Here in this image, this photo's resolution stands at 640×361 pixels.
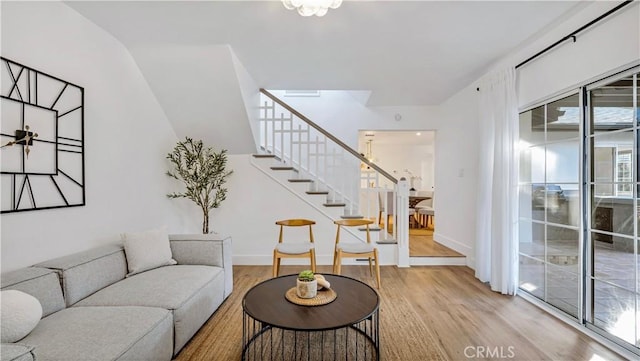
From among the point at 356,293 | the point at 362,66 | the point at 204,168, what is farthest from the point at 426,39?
the point at 204,168

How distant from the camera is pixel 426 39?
116 inches

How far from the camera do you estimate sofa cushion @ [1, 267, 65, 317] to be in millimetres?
1688

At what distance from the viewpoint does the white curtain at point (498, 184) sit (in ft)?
10.5

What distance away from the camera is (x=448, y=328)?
249cm

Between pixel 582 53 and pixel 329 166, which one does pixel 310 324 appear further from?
pixel 329 166

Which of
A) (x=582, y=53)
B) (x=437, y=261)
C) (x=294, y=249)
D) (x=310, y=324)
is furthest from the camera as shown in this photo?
(x=437, y=261)

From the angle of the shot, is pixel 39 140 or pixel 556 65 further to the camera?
pixel 556 65

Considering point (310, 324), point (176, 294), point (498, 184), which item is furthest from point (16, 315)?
point (498, 184)

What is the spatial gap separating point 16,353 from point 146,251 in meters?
1.53

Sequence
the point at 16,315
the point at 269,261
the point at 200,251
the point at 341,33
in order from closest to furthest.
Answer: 1. the point at 16,315
2. the point at 341,33
3. the point at 200,251
4. the point at 269,261

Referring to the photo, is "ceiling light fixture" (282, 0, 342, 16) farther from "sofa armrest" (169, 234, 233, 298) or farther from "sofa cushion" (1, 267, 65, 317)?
"sofa cushion" (1, 267, 65, 317)

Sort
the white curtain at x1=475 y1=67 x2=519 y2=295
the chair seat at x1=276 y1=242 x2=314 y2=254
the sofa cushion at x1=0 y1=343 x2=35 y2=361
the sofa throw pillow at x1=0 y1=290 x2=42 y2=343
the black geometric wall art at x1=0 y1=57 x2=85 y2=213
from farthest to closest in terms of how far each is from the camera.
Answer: the chair seat at x1=276 y1=242 x2=314 y2=254, the white curtain at x1=475 y1=67 x2=519 y2=295, the black geometric wall art at x1=0 y1=57 x2=85 y2=213, the sofa throw pillow at x1=0 y1=290 x2=42 y2=343, the sofa cushion at x1=0 y1=343 x2=35 y2=361

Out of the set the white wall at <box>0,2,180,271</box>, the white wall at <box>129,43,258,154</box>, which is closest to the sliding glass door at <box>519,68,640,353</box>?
the white wall at <box>129,43,258,154</box>

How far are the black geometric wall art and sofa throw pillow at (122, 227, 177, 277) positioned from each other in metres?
0.52
